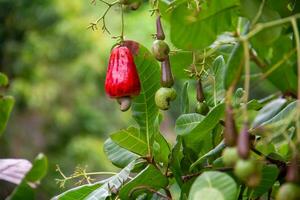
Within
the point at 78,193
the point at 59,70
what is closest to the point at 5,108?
the point at 78,193

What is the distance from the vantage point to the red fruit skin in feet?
2.55

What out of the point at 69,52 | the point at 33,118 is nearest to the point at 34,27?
the point at 69,52

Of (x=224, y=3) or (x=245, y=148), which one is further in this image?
(x=224, y=3)

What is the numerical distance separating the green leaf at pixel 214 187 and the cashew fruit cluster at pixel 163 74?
205 millimetres

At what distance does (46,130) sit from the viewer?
18.1 ft

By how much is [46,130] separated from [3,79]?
471 centimetres

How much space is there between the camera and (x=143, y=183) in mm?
766

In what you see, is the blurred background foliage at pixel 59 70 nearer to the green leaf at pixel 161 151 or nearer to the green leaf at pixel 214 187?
the green leaf at pixel 161 151

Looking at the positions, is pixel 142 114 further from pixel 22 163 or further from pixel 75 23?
pixel 75 23

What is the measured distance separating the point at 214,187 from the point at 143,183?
230 mm

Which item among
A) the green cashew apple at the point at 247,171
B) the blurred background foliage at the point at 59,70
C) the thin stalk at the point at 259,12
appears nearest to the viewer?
the green cashew apple at the point at 247,171

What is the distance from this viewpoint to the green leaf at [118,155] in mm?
874

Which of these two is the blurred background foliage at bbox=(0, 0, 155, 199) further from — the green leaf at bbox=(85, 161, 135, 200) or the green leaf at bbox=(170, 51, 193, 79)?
the green leaf at bbox=(85, 161, 135, 200)

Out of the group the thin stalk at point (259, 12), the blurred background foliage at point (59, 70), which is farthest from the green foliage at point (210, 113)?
the blurred background foliage at point (59, 70)
